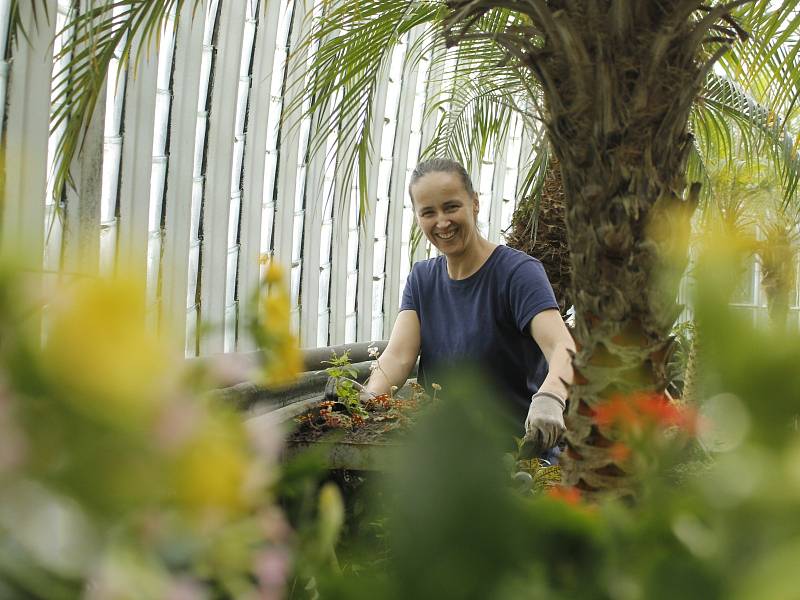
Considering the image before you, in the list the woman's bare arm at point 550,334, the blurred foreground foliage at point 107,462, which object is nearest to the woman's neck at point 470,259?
the woman's bare arm at point 550,334

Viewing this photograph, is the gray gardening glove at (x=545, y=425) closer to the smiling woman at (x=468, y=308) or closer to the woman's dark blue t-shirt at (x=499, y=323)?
the smiling woman at (x=468, y=308)

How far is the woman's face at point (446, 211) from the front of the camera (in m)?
4.50

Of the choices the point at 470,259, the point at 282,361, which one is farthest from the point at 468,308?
the point at 282,361

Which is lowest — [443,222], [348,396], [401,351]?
[348,396]

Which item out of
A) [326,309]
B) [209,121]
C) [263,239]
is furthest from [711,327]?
[326,309]

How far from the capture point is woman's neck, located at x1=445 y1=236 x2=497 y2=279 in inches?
179

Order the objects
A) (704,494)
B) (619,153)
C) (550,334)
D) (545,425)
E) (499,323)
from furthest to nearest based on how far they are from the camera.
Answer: (499,323) → (550,334) → (545,425) → (619,153) → (704,494)

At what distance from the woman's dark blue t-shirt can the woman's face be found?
0.59 ft

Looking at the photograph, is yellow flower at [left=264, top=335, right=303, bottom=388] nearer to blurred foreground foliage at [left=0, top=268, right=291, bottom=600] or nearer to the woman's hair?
blurred foreground foliage at [left=0, top=268, right=291, bottom=600]

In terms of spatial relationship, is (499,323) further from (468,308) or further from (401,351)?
(401,351)

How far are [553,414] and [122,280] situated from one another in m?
3.41

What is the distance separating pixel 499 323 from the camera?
4309 millimetres

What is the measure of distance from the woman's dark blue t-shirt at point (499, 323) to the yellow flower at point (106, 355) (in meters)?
3.82

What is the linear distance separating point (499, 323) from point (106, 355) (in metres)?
4.09
